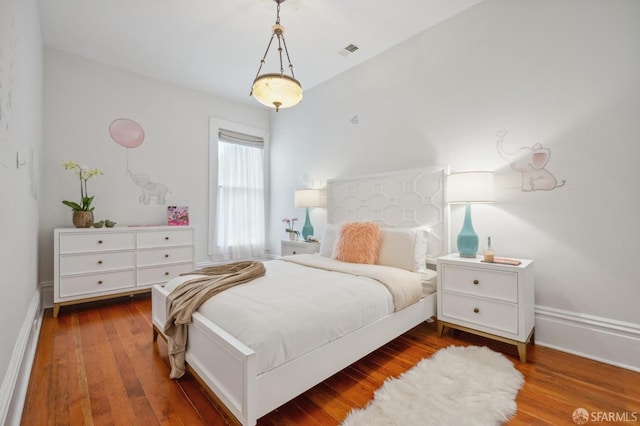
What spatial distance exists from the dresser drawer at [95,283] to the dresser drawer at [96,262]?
2.4 inches

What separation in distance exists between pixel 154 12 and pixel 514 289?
3747 millimetres

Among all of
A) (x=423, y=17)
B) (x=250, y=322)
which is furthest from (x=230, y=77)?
(x=250, y=322)

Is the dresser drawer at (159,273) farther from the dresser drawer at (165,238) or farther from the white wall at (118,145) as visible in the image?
the white wall at (118,145)

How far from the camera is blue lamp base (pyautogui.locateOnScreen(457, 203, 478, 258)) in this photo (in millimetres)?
2342

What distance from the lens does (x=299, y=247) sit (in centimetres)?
372

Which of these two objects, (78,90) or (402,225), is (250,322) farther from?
(78,90)


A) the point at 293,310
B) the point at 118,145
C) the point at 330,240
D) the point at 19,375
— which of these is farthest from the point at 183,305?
the point at 118,145

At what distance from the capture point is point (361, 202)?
342cm

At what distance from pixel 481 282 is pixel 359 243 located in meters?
1.04

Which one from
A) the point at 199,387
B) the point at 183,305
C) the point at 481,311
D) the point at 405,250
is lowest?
the point at 199,387

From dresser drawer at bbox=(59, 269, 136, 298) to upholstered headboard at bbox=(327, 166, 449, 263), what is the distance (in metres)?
2.44

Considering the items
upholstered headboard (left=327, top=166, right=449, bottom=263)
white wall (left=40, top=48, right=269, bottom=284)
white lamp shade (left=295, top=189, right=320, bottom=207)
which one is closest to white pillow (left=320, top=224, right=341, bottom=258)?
upholstered headboard (left=327, top=166, right=449, bottom=263)

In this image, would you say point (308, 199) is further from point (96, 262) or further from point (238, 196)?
point (96, 262)

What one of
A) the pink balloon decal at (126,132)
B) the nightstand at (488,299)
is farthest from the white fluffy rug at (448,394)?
the pink balloon decal at (126,132)
